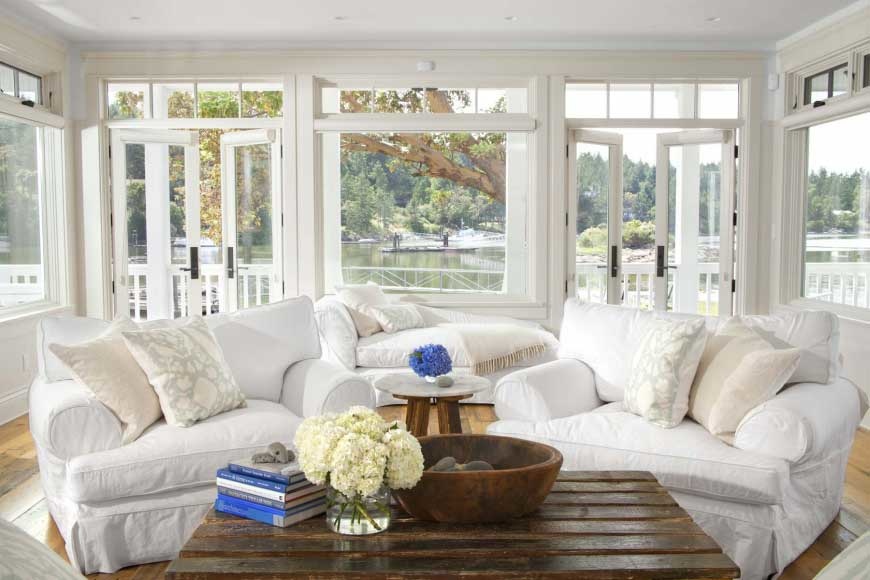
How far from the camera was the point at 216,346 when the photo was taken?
3.48 metres

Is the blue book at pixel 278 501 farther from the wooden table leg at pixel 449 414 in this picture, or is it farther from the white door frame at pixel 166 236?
the white door frame at pixel 166 236

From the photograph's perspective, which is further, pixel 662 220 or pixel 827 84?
pixel 662 220

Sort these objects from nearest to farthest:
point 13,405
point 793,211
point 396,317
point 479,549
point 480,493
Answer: point 479,549, point 480,493, point 13,405, point 396,317, point 793,211

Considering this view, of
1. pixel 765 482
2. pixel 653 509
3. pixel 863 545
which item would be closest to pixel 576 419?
Result: pixel 765 482

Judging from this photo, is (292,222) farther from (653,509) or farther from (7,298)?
(653,509)

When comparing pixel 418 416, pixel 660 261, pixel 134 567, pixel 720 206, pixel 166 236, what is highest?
pixel 720 206

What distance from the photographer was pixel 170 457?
9.62 ft

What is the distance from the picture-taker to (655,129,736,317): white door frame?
6.95m

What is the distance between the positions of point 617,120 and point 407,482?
17.8 feet

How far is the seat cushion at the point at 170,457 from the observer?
9.30 ft

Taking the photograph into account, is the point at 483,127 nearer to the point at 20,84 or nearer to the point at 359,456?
the point at 20,84

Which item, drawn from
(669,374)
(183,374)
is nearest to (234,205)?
A: (183,374)

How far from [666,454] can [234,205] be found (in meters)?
4.96

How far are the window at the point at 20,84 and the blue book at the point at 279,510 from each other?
4.58 metres
